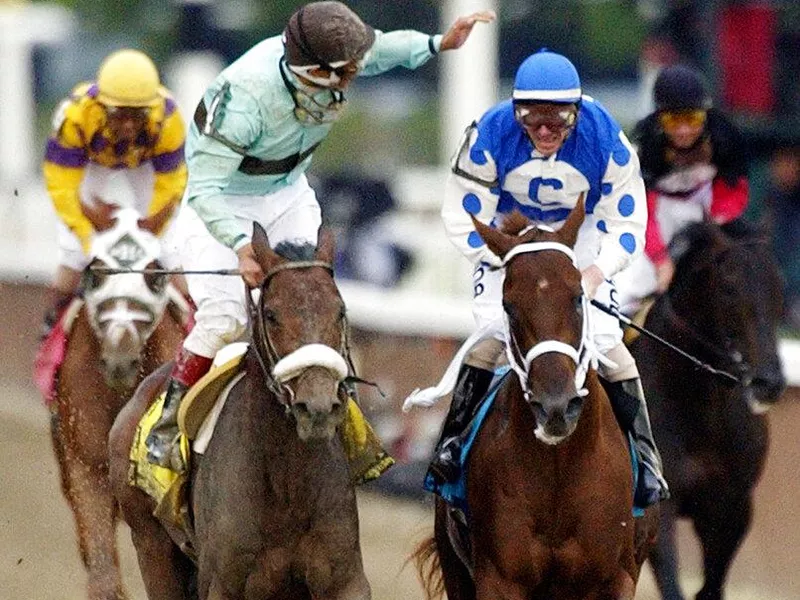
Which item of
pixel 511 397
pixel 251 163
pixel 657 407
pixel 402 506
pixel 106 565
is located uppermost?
pixel 251 163

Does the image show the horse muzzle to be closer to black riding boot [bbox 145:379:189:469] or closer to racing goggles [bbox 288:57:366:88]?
racing goggles [bbox 288:57:366:88]

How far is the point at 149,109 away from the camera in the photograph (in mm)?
9258

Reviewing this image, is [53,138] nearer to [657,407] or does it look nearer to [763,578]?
[657,407]

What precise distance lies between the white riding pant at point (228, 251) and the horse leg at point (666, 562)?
1807 mm

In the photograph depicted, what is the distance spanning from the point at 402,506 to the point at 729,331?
13.8 feet

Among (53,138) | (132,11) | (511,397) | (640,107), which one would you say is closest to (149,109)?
(53,138)

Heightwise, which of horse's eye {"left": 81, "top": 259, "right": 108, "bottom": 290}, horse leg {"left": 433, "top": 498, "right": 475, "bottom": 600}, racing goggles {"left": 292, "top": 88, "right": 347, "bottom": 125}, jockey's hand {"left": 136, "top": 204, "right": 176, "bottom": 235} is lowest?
horse leg {"left": 433, "top": 498, "right": 475, "bottom": 600}

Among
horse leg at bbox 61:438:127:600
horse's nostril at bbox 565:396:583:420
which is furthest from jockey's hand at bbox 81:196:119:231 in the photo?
horse's nostril at bbox 565:396:583:420

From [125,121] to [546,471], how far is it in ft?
11.6

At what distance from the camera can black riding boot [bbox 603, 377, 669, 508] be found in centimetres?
671

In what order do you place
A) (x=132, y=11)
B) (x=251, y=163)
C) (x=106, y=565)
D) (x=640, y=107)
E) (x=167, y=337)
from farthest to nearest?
1. (x=132, y=11)
2. (x=640, y=107)
3. (x=167, y=337)
4. (x=106, y=565)
5. (x=251, y=163)

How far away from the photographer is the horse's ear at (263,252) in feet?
20.6

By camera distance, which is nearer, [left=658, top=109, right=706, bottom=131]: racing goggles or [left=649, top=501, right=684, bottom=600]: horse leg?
[left=649, top=501, right=684, bottom=600]: horse leg

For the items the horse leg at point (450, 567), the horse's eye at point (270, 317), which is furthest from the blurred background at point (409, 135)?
the horse's eye at point (270, 317)
